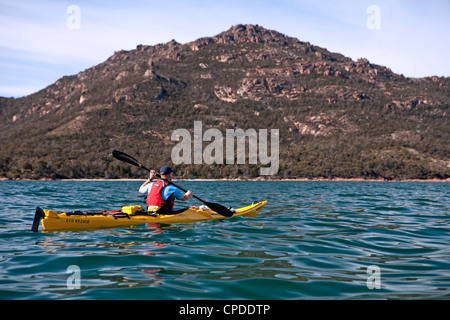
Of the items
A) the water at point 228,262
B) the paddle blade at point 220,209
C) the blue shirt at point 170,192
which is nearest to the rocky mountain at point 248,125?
the paddle blade at point 220,209

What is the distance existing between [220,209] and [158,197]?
2.56 metres

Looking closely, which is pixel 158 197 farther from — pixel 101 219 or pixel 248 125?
pixel 248 125

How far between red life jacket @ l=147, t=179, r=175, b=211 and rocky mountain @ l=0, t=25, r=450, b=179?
86619 mm

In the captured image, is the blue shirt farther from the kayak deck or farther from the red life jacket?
the kayak deck

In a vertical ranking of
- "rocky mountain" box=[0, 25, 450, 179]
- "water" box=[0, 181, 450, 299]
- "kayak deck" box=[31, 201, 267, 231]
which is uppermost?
"rocky mountain" box=[0, 25, 450, 179]

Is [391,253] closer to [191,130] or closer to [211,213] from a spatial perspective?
[211,213]

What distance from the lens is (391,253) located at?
8.12 metres

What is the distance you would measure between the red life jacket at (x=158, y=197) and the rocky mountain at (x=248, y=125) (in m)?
86.6

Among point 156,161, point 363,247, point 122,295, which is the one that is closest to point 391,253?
point 363,247

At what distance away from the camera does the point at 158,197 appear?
38.2 feet

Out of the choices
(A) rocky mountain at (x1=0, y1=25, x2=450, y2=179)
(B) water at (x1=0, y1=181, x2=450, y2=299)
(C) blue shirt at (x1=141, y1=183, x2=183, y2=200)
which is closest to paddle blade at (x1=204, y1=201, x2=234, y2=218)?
(B) water at (x1=0, y1=181, x2=450, y2=299)

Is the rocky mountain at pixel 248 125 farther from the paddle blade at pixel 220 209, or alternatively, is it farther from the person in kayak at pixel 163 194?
the person in kayak at pixel 163 194

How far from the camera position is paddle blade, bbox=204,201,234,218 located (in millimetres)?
13016
